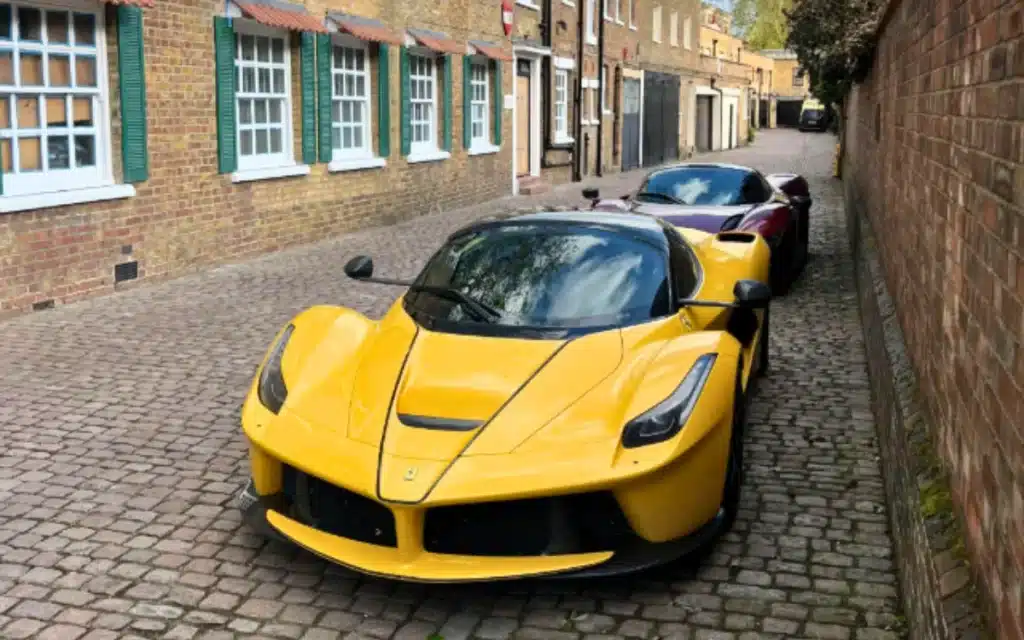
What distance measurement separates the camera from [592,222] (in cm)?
577

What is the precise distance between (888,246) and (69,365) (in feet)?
19.0

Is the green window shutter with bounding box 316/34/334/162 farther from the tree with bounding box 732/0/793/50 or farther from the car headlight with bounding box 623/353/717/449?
the tree with bounding box 732/0/793/50

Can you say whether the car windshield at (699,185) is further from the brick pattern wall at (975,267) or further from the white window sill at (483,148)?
the white window sill at (483,148)

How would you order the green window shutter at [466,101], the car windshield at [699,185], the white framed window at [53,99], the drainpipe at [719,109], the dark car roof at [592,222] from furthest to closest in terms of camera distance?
1. the drainpipe at [719,109]
2. the green window shutter at [466,101]
3. the car windshield at [699,185]
4. the white framed window at [53,99]
5. the dark car roof at [592,222]

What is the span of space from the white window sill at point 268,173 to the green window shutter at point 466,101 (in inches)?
245

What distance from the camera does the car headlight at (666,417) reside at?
4148mm

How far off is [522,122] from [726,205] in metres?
14.6

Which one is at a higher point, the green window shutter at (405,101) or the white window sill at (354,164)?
the green window shutter at (405,101)

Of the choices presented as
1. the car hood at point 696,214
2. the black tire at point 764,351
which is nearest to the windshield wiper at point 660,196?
the car hood at point 696,214

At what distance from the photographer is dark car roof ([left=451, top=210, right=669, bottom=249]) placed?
5.72 m

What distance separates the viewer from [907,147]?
6.39 meters

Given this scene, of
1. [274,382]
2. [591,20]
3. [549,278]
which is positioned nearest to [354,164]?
[549,278]

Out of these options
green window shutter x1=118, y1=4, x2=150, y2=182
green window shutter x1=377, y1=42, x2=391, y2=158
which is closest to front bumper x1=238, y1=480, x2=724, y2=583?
green window shutter x1=118, y1=4, x2=150, y2=182

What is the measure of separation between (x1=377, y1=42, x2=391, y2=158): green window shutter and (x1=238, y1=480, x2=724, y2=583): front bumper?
13.4m
